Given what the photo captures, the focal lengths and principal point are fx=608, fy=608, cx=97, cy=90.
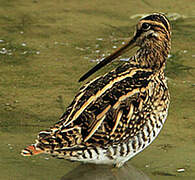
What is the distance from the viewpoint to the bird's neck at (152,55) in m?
5.46

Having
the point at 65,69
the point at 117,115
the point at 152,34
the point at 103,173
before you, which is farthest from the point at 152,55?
the point at 65,69

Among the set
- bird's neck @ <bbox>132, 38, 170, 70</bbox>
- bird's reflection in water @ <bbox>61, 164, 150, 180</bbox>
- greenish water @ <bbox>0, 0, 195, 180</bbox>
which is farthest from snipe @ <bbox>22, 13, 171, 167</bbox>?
greenish water @ <bbox>0, 0, 195, 180</bbox>

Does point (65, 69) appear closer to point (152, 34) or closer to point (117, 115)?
point (152, 34)

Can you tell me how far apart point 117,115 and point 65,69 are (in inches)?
99.4

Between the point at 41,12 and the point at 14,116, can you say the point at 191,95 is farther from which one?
the point at 41,12

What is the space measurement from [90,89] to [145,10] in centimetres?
456

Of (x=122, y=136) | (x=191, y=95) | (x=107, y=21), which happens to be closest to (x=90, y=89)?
(x=122, y=136)

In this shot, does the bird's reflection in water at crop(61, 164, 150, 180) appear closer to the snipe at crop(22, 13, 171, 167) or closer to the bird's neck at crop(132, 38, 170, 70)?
the snipe at crop(22, 13, 171, 167)

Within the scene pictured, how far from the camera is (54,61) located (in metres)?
7.59

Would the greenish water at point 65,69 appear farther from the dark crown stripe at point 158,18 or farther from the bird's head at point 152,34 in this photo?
the dark crown stripe at point 158,18

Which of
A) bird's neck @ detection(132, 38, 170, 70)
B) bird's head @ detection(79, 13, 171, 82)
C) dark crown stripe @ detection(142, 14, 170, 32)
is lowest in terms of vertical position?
bird's neck @ detection(132, 38, 170, 70)

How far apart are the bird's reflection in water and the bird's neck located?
92 cm

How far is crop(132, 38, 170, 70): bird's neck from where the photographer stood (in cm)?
546

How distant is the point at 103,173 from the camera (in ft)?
17.3
